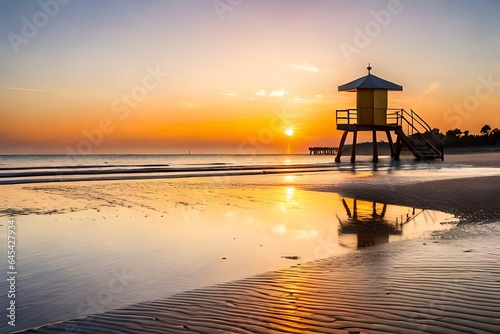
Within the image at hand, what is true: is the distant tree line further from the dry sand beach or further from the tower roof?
the dry sand beach

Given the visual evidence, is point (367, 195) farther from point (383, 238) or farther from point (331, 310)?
point (331, 310)

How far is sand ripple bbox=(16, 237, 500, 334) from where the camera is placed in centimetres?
416

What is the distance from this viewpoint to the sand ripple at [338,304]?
416cm

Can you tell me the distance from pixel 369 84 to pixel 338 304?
3636cm

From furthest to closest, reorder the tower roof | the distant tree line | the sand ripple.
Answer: the distant tree line → the tower roof → the sand ripple

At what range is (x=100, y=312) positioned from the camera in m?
4.82

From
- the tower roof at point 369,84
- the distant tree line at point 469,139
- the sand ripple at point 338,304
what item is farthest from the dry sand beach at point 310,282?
the distant tree line at point 469,139

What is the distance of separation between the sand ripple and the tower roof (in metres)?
33.8

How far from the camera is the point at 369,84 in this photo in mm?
38906

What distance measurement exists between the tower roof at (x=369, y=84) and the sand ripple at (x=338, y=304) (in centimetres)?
3380

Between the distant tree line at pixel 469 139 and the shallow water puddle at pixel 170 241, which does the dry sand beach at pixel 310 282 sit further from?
the distant tree line at pixel 469 139

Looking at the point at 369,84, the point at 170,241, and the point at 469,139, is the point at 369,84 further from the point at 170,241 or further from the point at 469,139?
the point at 469,139

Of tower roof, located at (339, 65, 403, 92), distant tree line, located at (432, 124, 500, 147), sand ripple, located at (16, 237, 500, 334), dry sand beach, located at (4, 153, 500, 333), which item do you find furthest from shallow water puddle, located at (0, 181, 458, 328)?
distant tree line, located at (432, 124, 500, 147)

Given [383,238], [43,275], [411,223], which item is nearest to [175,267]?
[43,275]
